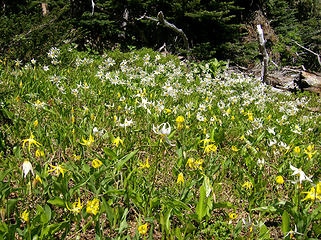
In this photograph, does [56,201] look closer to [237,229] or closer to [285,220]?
[237,229]

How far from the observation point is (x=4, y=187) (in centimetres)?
147

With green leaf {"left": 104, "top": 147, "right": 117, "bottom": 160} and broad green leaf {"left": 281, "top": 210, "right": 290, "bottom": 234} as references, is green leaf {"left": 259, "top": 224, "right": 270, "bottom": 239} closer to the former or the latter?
broad green leaf {"left": 281, "top": 210, "right": 290, "bottom": 234}

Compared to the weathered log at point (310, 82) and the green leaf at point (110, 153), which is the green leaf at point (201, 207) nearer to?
the green leaf at point (110, 153)

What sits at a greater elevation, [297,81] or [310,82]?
[310,82]

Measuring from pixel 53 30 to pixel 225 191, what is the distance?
5.39 metres

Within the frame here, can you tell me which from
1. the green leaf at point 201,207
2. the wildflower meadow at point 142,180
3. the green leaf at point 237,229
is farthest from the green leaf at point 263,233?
the green leaf at point 201,207

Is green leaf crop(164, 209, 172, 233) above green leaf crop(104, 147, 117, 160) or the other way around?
the other way around

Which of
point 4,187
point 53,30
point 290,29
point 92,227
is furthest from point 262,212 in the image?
point 290,29

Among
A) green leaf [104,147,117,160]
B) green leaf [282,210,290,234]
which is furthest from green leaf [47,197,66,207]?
green leaf [282,210,290,234]

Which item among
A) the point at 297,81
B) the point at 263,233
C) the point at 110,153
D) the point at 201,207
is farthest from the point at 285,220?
the point at 297,81

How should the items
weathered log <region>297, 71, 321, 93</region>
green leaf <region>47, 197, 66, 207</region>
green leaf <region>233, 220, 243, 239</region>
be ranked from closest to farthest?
green leaf <region>47, 197, 66, 207</region>
green leaf <region>233, 220, 243, 239</region>
weathered log <region>297, 71, 321, 93</region>

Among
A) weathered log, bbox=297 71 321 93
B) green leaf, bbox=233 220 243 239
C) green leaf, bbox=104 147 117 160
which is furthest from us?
weathered log, bbox=297 71 321 93

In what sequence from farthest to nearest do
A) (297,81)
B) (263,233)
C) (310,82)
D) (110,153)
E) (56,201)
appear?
(297,81), (310,82), (110,153), (263,233), (56,201)

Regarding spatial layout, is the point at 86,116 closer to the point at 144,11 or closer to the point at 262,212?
the point at 262,212
